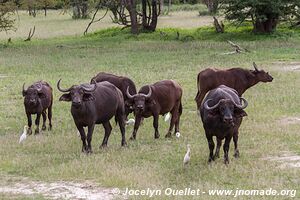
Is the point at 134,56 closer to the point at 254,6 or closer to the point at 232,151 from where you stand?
the point at 254,6

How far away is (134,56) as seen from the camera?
2948 cm

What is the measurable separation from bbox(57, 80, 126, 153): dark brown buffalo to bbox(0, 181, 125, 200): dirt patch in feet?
6.41

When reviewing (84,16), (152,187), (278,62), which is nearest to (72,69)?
(278,62)

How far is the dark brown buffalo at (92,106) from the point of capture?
450 inches

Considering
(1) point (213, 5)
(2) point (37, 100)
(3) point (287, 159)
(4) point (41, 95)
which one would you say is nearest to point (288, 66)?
(4) point (41, 95)

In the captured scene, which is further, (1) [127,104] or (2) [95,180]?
(1) [127,104]

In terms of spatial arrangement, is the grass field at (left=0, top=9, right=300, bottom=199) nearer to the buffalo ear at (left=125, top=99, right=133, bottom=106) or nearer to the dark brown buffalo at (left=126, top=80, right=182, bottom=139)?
the dark brown buffalo at (left=126, top=80, right=182, bottom=139)

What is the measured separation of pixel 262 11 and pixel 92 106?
2499cm

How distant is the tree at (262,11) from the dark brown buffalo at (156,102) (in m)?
21.7

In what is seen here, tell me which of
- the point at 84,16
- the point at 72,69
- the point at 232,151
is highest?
the point at 232,151

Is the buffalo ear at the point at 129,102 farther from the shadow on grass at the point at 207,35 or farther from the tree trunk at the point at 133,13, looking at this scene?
the tree trunk at the point at 133,13

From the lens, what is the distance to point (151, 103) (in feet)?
41.8

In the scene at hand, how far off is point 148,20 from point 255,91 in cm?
2441

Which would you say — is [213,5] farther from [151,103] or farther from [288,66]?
[151,103]
